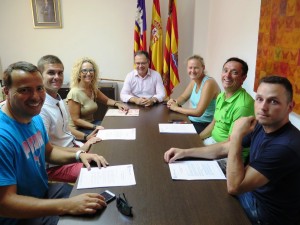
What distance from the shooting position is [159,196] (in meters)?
1.08

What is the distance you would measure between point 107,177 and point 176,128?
0.82 m

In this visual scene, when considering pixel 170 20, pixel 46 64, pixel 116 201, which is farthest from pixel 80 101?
pixel 170 20

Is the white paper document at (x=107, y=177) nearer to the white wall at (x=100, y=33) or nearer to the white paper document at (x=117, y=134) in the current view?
the white paper document at (x=117, y=134)

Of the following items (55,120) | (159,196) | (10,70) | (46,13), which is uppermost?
(46,13)

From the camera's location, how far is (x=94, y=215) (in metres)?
0.97

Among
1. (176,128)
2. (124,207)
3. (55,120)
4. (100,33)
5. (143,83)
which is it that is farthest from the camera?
(100,33)

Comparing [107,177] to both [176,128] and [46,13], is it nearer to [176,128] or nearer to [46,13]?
[176,128]

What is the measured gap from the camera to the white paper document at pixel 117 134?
1720mm

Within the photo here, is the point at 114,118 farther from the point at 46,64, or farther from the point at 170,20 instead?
the point at 170,20

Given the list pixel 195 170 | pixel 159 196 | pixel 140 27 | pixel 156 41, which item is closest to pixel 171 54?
pixel 156 41

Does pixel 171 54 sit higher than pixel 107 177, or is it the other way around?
pixel 171 54

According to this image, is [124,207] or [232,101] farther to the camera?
[232,101]

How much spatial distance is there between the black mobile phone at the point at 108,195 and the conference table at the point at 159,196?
0.7 inches

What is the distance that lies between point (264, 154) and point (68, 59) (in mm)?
3734
